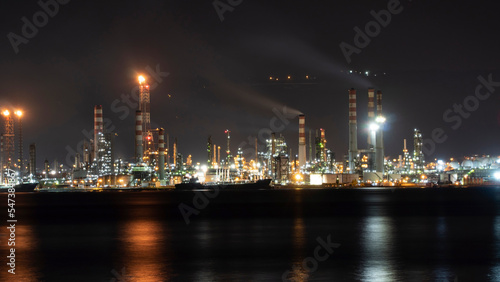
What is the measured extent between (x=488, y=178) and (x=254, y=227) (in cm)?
13172

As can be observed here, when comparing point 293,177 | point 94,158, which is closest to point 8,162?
point 94,158

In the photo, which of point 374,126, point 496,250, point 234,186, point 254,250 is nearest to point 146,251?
point 254,250

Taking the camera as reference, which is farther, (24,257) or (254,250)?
(254,250)

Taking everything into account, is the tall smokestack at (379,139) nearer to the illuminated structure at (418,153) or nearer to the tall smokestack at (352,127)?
the tall smokestack at (352,127)

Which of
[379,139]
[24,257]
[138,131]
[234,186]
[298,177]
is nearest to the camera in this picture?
[24,257]

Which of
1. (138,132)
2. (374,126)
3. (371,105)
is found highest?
(371,105)

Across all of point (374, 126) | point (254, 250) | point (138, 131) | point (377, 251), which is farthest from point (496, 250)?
point (138, 131)

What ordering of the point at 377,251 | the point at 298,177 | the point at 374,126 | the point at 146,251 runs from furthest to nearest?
the point at 298,177 < the point at 374,126 < the point at 146,251 < the point at 377,251

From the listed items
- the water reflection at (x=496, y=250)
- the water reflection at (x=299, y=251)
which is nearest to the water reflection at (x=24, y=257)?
the water reflection at (x=299, y=251)

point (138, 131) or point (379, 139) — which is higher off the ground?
point (138, 131)

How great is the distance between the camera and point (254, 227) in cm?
2820

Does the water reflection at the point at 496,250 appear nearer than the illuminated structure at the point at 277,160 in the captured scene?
Yes

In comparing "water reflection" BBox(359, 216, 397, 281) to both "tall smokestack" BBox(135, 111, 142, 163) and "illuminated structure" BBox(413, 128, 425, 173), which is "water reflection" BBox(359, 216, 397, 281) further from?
"illuminated structure" BBox(413, 128, 425, 173)

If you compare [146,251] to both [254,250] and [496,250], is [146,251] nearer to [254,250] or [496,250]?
[254,250]
